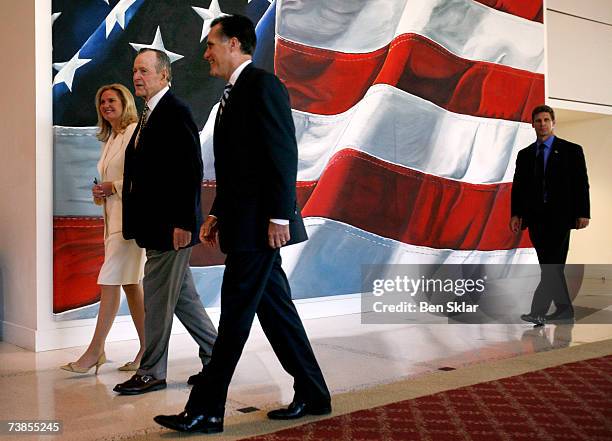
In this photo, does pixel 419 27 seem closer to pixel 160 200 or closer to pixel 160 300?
pixel 160 200

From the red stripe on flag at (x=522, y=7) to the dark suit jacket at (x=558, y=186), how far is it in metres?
2.26

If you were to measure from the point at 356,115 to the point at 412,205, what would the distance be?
90 cm

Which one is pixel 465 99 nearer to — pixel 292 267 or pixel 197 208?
pixel 292 267

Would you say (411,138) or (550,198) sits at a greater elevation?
(411,138)

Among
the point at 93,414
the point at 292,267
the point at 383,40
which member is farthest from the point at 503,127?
the point at 93,414

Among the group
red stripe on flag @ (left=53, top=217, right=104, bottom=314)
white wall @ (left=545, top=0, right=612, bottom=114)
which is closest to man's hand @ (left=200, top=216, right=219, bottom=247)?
red stripe on flag @ (left=53, top=217, right=104, bottom=314)

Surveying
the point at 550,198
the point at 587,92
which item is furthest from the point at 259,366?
the point at 587,92

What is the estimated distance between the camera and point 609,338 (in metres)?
4.17

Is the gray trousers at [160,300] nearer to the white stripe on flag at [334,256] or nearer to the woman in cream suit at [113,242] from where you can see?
the woman in cream suit at [113,242]

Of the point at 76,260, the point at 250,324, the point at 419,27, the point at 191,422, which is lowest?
the point at 191,422

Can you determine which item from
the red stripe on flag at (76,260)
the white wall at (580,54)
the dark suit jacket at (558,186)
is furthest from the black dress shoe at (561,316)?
the white wall at (580,54)

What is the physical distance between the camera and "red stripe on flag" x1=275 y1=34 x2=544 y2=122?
5051 millimetres

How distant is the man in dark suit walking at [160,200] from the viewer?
288 centimetres

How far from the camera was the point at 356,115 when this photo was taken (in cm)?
537
